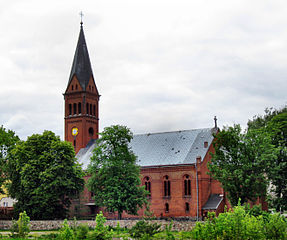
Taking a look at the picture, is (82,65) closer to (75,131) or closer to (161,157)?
(75,131)

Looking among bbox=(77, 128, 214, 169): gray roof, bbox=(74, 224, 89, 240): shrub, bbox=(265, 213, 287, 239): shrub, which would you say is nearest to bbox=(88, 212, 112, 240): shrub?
bbox=(74, 224, 89, 240): shrub

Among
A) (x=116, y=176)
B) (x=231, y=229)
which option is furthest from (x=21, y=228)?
(x=116, y=176)

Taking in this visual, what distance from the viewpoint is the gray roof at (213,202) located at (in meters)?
Result: 66.9

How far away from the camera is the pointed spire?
276 feet

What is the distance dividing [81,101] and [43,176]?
2564 cm

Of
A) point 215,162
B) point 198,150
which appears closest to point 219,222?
point 215,162

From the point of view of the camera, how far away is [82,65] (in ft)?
277

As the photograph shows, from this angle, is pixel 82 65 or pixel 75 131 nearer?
pixel 82 65

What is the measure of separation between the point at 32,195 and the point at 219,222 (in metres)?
39.2

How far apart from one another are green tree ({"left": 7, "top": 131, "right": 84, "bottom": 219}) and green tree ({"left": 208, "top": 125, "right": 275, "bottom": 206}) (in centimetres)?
1974

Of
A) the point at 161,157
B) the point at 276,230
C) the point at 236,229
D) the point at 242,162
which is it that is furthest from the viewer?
the point at 161,157

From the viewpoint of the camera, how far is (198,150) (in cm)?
7112

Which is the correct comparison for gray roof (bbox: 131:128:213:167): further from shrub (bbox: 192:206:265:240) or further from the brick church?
shrub (bbox: 192:206:265:240)

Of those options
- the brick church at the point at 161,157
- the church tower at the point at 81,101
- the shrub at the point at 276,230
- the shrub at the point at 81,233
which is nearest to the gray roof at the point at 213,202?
the brick church at the point at 161,157
